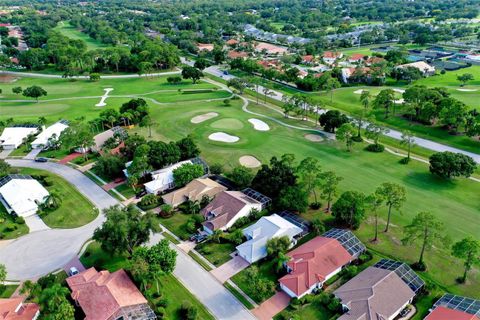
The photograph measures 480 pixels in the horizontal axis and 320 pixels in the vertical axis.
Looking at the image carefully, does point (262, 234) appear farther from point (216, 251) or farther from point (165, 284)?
point (165, 284)

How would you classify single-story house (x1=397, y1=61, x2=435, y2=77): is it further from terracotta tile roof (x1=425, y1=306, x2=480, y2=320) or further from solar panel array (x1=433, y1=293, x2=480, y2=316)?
terracotta tile roof (x1=425, y1=306, x2=480, y2=320)

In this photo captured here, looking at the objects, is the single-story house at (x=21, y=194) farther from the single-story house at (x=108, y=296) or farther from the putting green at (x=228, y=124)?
the putting green at (x=228, y=124)

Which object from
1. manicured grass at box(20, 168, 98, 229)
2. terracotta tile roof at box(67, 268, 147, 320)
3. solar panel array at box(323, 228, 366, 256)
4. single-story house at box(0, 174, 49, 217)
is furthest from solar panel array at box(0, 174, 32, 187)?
solar panel array at box(323, 228, 366, 256)

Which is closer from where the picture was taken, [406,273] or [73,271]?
[406,273]

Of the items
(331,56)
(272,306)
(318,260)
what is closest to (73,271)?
(272,306)

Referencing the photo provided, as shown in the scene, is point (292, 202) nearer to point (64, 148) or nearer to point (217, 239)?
point (217, 239)

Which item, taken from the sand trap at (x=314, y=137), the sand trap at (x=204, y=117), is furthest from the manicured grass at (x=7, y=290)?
the sand trap at (x=314, y=137)

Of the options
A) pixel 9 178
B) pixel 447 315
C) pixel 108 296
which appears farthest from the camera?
pixel 9 178
